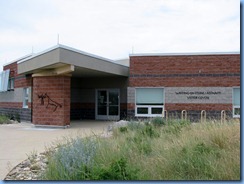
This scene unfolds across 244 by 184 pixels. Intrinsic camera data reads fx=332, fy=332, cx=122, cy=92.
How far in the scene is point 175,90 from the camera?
66.6ft

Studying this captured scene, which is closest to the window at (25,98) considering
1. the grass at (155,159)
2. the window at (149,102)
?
the window at (149,102)

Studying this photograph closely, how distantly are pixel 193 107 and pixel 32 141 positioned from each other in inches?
431

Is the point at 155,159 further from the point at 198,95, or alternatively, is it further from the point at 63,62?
the point at 198,95

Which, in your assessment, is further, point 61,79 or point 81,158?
point 61,79

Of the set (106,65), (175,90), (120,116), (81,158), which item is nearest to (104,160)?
(81,158)

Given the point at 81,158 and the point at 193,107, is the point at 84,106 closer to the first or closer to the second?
the point at 193,107

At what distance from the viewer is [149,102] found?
68.3 feet

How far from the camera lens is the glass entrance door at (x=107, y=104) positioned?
23859 millimetres

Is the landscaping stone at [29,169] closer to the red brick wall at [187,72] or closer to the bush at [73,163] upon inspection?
the bush at [73,163]

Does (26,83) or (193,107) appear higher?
(26,83)

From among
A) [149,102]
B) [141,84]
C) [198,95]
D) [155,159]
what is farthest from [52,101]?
[155,159]

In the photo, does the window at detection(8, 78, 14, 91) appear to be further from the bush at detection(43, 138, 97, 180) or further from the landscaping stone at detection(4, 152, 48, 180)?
the bush at detection(43, 138, 97, 180)

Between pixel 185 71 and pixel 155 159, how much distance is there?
1394cm

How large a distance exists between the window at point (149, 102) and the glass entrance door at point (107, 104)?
3.03 meters
